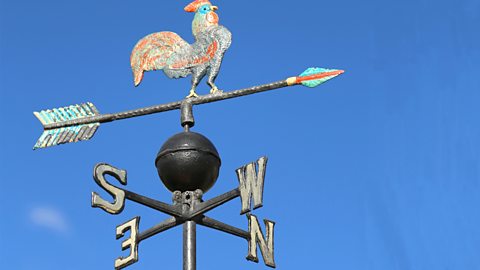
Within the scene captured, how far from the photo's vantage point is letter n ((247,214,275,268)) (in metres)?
5.46

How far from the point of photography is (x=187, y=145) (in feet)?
17.8

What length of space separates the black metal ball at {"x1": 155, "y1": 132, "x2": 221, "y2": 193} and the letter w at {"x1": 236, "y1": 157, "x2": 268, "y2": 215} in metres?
0.38

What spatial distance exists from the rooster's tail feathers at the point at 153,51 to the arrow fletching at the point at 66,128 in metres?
0.48

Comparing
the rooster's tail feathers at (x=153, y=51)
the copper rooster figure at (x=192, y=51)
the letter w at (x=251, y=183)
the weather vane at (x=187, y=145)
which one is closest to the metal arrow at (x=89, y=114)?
the weather vane at (x=187, y=145)

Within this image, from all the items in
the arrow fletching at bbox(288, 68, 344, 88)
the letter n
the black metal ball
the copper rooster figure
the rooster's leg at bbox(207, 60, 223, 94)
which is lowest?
the letter n

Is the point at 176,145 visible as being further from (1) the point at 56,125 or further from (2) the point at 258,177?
(1) the point at 56,125

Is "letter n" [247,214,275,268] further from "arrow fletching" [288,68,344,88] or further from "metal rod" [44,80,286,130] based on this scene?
"arrow fletching" [288,68,344,88]

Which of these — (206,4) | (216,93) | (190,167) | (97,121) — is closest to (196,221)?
(190,167)

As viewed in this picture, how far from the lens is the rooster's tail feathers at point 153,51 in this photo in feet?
20.9

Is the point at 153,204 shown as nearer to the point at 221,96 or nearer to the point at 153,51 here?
the point at 221,96

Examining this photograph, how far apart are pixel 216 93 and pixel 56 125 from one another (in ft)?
4.39

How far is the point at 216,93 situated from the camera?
19.0 feet

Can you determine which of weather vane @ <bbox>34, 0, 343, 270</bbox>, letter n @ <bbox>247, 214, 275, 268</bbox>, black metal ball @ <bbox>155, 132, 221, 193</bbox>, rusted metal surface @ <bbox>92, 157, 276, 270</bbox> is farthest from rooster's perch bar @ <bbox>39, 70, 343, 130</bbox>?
letter n @ <bbox>247, 214, 275, 268</bbox>

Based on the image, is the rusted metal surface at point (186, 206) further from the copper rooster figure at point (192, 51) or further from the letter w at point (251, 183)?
the copper rooster figure at point (192, 51)
